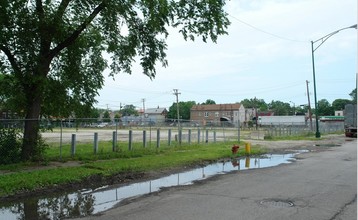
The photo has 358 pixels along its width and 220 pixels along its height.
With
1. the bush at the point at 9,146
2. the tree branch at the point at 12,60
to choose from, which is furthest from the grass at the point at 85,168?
the tree branch at the point at 12,60

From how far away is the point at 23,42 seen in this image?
43.9 ft

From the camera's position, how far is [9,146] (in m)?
13.5

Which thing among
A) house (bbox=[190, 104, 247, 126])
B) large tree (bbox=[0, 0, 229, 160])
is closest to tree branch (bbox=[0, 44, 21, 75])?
large tree (bbox=[0, 0, 229, 160])

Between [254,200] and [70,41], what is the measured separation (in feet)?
30.9

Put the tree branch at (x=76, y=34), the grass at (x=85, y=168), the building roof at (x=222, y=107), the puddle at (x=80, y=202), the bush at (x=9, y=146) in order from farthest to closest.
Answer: the building roof at (x=222, y=107) < the tree branch at (x=76, y=34) < the bush at (x=9, y=146) < the grass at (x=85, y=168) < the puddle at (x=80, y=202)

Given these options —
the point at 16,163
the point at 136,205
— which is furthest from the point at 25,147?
the point at 136,205

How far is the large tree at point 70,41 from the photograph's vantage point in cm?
1304

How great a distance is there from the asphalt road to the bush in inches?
263

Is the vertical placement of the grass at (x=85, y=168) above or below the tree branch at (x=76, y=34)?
below

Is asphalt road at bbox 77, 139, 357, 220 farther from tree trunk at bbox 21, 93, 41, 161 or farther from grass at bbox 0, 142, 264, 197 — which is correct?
tree trunk at bbox 21, 93, 41, 161

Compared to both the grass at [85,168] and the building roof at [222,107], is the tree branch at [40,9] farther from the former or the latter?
the building roof at [222,107]

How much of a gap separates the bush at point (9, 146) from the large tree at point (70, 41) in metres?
0.27

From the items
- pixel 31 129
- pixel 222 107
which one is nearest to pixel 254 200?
pixel 31 129

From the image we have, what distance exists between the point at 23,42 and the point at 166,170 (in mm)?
6898
